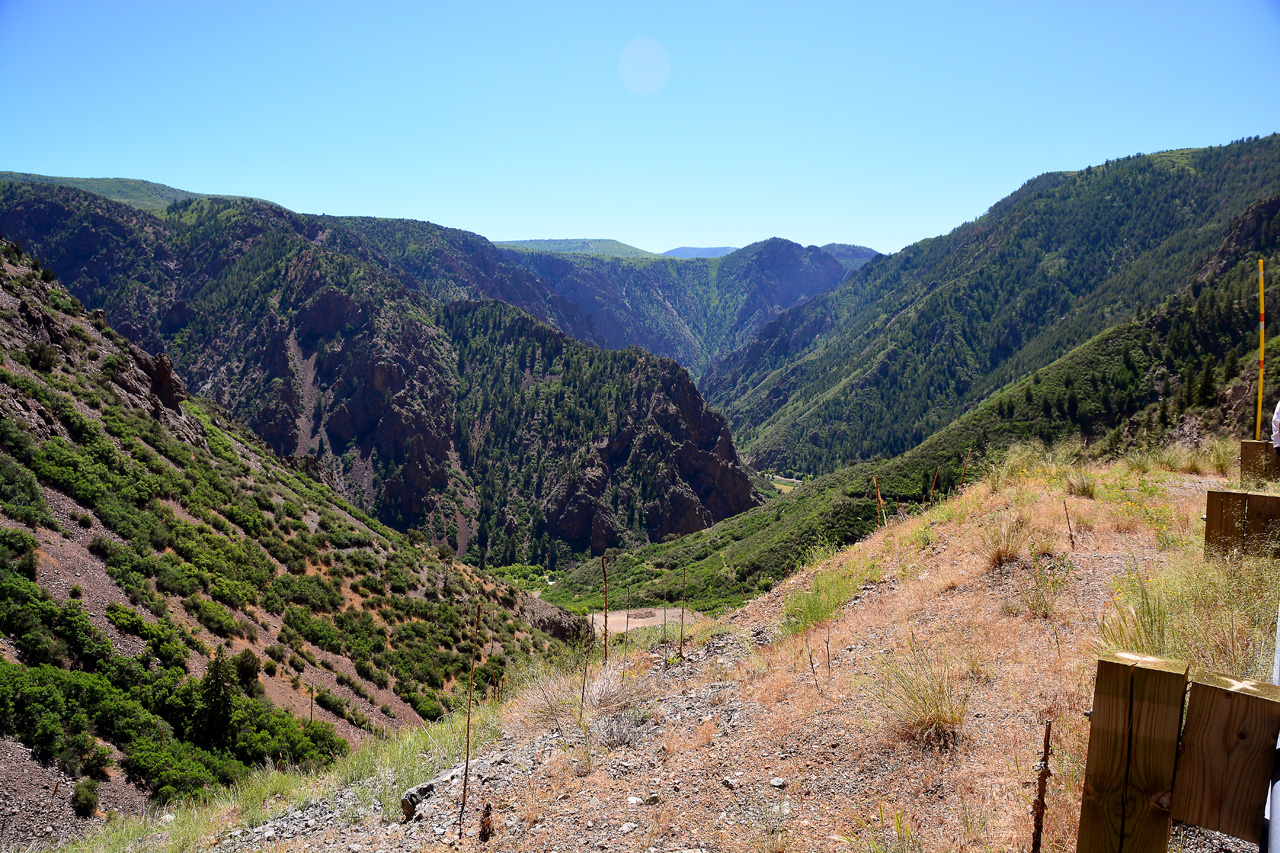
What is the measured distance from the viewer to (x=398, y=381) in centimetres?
12219

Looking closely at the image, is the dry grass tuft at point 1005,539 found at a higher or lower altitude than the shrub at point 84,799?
higher

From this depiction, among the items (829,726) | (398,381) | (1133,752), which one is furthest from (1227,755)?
(398,381)

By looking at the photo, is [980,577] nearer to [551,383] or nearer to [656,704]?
[656,704]

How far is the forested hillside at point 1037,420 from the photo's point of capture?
173ft

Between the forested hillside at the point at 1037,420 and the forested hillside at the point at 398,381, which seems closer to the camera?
the forested hillside at the point at 1037,420

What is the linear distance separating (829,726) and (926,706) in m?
0.87

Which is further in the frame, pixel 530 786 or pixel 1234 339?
pixel 1234 339

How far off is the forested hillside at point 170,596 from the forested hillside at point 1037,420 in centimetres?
2649

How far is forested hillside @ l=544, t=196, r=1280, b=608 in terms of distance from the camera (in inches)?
2073

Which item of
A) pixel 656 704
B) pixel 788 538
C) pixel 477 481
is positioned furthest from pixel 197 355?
pixel 656 704

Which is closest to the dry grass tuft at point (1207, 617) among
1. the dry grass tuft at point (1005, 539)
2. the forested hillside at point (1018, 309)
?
the dry grass tuft at point (1005, 539)

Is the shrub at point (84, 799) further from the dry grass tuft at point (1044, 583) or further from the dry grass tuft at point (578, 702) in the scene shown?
the dry grass tuft at point (1044, 583)

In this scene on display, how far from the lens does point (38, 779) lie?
35.1ft

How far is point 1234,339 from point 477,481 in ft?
377
